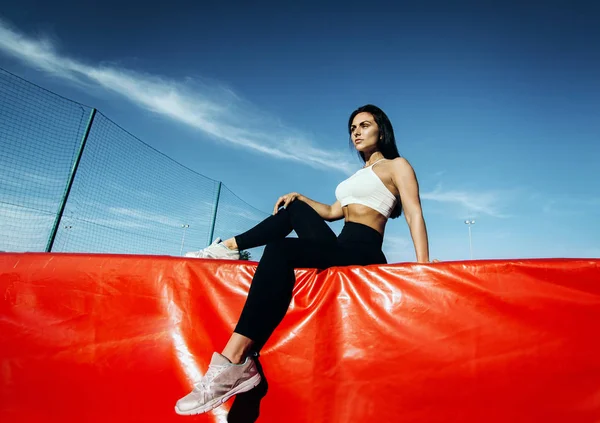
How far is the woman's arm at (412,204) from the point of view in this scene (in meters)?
1.56

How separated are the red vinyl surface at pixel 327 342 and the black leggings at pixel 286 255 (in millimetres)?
86

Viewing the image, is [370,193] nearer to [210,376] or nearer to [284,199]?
[284,199]

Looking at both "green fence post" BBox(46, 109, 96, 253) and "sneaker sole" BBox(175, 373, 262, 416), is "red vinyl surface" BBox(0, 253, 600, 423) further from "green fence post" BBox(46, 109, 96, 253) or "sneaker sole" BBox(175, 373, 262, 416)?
"green fence post" BBox(46, 109, 96, 253)

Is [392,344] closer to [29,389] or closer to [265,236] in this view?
[265,236]

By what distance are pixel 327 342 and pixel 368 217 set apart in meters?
0.85

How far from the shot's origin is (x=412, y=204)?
174 centimetres

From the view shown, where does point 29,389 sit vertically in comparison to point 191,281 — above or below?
below

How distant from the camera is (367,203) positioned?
6.39ft

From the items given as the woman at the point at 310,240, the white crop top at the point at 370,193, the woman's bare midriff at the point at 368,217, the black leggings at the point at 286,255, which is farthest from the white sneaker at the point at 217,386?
the white crop top at the point at 370,193

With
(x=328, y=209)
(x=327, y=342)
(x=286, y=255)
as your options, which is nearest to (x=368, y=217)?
(x=328, y=209)

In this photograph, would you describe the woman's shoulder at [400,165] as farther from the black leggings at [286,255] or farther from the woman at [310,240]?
the black leggings at [286,255]

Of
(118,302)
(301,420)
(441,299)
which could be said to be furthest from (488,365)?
(118,302)

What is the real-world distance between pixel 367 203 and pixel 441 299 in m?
0.82

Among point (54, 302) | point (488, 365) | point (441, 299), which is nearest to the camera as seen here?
point (488, 365)
